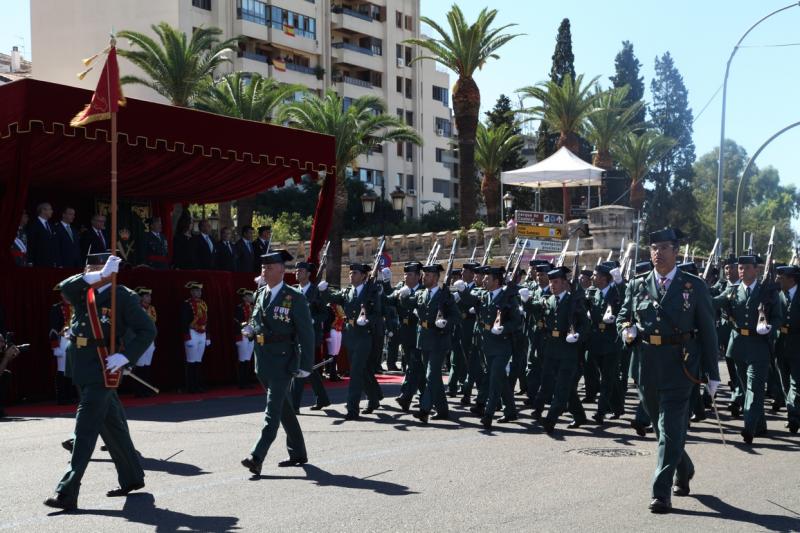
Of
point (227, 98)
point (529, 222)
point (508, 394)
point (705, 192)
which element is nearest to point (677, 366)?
point (508, 394)

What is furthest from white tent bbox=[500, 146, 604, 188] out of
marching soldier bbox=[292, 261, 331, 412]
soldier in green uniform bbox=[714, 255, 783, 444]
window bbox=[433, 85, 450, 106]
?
window bbox=[433, 85, 450, 106]

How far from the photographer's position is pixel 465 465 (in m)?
9.09

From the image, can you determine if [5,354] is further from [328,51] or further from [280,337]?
[328,51]

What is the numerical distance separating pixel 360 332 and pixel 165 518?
230 inches

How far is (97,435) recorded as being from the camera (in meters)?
7.34

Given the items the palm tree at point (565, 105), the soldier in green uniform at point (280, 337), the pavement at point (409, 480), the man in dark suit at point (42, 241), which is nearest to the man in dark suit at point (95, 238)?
the man in dark suit at point (42, 241)

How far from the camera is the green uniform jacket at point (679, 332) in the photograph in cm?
762

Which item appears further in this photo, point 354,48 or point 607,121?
point 354,48

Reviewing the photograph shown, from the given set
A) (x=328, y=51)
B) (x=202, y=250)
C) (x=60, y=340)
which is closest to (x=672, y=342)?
(x=60, y=340)

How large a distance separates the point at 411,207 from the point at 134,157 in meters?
52.6

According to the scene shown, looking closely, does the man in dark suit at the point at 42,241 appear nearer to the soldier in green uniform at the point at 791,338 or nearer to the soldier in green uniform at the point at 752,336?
the soldier in green uniform at the point at 752,336

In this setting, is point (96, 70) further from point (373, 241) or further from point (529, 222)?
point (529, 222)

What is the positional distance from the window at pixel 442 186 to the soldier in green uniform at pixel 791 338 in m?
62.3

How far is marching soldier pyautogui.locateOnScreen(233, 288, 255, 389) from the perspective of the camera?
56.9 feet
